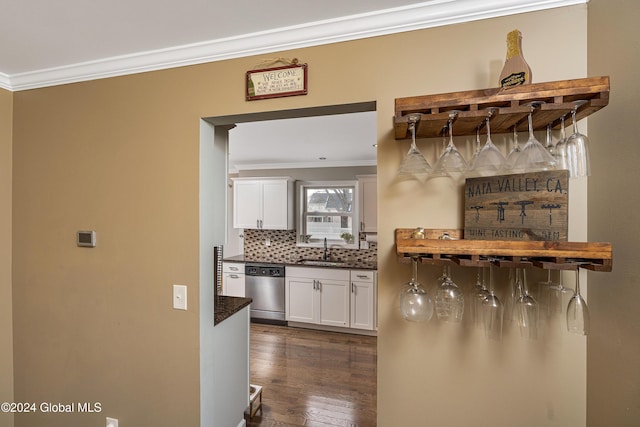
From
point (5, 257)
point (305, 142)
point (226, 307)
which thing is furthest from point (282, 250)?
point (5, 257)

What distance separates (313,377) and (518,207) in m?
2.73

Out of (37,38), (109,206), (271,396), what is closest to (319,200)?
(271,396)

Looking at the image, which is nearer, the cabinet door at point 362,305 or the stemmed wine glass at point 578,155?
the stemmed wine glass at point 578,155

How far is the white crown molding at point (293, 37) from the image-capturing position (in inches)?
44.0

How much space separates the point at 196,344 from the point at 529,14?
2.05 m

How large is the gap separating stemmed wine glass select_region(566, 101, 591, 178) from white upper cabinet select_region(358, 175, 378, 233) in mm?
3550

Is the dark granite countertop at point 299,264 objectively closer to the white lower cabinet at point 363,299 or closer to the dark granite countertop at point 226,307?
the white lower cabinet at point 363,299

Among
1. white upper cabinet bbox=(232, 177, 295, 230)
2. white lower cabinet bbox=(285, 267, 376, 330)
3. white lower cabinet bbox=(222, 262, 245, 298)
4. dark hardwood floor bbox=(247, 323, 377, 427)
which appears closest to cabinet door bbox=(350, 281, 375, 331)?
white lower cabinet bbox=(285, 267, 376, 330)

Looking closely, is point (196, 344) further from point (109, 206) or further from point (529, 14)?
point (529, 14)

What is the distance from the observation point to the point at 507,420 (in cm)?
113

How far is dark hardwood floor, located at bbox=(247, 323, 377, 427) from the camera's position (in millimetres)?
2424

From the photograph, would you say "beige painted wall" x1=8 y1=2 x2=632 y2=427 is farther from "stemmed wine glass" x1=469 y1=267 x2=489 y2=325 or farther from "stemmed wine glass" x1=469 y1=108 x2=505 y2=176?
"stemmed wine glass" x1=469 y1=108 x2=505 y2=176

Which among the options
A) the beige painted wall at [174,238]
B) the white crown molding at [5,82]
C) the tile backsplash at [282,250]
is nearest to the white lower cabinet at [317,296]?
the tile backsplash at [282,250]

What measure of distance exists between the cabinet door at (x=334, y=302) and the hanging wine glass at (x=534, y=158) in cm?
338
